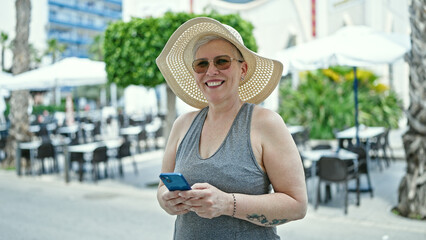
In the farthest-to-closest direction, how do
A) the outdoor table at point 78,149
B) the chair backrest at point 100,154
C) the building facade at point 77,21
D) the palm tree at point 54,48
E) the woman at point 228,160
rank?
the building facade at point 77,21
the palm tree at point 54,48
the outdoor table at point 78,149
the chair backrest at point 100,154
the woman at point 228,160

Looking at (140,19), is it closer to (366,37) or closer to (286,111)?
(366,37)

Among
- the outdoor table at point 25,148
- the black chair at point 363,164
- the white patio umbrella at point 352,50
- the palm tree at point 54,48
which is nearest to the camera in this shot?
the white patio umbrella at point 352,50

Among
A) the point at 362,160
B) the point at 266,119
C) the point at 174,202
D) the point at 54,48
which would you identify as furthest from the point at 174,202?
the point at 54,48

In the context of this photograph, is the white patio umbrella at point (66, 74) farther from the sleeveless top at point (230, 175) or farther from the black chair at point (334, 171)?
the sleeveless top at point (230, 175)

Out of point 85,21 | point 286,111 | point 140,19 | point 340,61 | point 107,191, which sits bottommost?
point 107,191

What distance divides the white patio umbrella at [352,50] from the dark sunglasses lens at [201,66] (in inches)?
228

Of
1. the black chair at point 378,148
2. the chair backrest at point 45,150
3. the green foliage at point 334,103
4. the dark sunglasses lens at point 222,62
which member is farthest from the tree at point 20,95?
the dark sunglasses lens at point 222,62

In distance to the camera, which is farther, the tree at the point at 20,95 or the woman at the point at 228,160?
the tree at the point at 20,95

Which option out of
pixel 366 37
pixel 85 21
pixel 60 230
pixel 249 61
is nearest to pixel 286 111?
pixel 366 37

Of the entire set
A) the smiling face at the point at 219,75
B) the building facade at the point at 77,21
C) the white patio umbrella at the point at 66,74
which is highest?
the building facade at the point at 77,21

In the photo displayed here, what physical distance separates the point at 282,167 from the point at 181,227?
543 millimetres

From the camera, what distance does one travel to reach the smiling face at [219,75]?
1.93 meters

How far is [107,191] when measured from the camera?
9.08 m

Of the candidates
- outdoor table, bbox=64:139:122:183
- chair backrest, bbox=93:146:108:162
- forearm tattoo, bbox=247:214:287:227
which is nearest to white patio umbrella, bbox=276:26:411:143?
chair backrest, bbox=93:146:108:162
